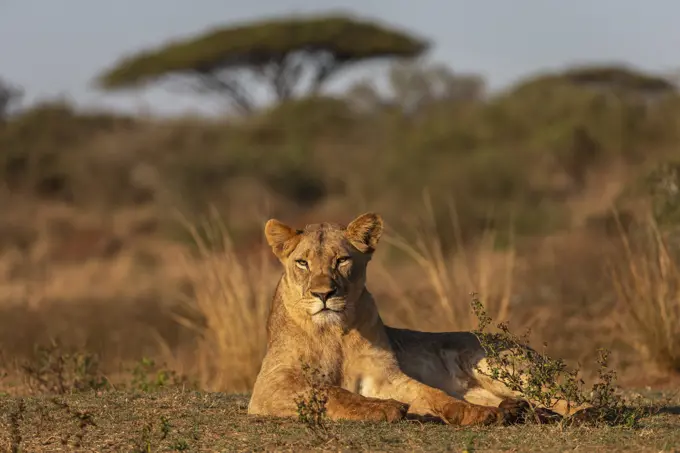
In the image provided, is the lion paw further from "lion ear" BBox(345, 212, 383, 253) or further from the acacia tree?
the acacia tree

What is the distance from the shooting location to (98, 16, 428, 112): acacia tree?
36.1 metres

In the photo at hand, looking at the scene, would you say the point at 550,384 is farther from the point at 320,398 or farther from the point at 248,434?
the point at 248,434

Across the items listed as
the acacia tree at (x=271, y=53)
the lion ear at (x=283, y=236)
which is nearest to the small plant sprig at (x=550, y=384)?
the lion ear at (x=283, y=236)

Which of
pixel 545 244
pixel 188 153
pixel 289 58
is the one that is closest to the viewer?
pixel 545 244

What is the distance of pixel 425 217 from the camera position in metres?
20.9

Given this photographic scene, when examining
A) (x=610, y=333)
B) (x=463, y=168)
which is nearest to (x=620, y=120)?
(x=463, y=168)

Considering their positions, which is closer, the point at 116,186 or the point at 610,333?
the point at 610,333

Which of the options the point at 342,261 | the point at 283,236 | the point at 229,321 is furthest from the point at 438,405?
the point at 229,321

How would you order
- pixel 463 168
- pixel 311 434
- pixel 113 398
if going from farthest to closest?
pixel 463 168, pixel 113 398, pixel 311 434

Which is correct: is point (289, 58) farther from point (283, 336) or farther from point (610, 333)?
point (283, 336)

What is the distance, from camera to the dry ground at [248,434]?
17.1ft

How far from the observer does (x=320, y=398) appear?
5750mm

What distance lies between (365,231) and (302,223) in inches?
690

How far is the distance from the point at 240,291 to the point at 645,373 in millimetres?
2950
